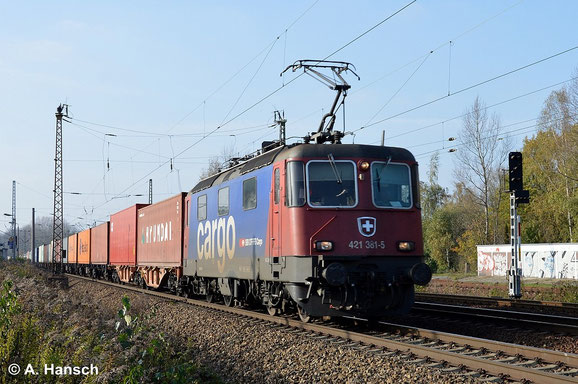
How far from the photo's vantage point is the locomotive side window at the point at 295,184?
11453 mm

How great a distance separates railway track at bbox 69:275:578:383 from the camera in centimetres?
753

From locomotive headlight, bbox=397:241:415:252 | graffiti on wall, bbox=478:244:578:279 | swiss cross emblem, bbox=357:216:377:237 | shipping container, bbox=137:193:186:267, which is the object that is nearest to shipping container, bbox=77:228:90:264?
shipping container, bbox=137:193:186:267

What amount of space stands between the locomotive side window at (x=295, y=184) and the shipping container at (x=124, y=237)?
1803cm

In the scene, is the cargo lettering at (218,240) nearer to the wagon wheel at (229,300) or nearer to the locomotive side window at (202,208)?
the locomotive side window at (202,208)

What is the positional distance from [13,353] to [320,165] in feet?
20.2

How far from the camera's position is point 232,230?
48.2ft

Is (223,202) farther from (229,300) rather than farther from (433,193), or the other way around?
(433,193)

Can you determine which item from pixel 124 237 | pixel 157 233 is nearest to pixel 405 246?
pixel 157 233

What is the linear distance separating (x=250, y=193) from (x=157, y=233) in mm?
11121

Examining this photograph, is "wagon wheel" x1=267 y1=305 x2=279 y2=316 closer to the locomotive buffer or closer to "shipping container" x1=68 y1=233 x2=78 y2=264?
the locomotive buffer

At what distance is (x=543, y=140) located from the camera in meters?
49.4

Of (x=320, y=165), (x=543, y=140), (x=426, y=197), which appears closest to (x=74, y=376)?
(x=320, y=165)

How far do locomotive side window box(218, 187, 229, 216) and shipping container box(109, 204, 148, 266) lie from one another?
44.5 ft

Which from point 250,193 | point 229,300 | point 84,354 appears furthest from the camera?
point 229,300
